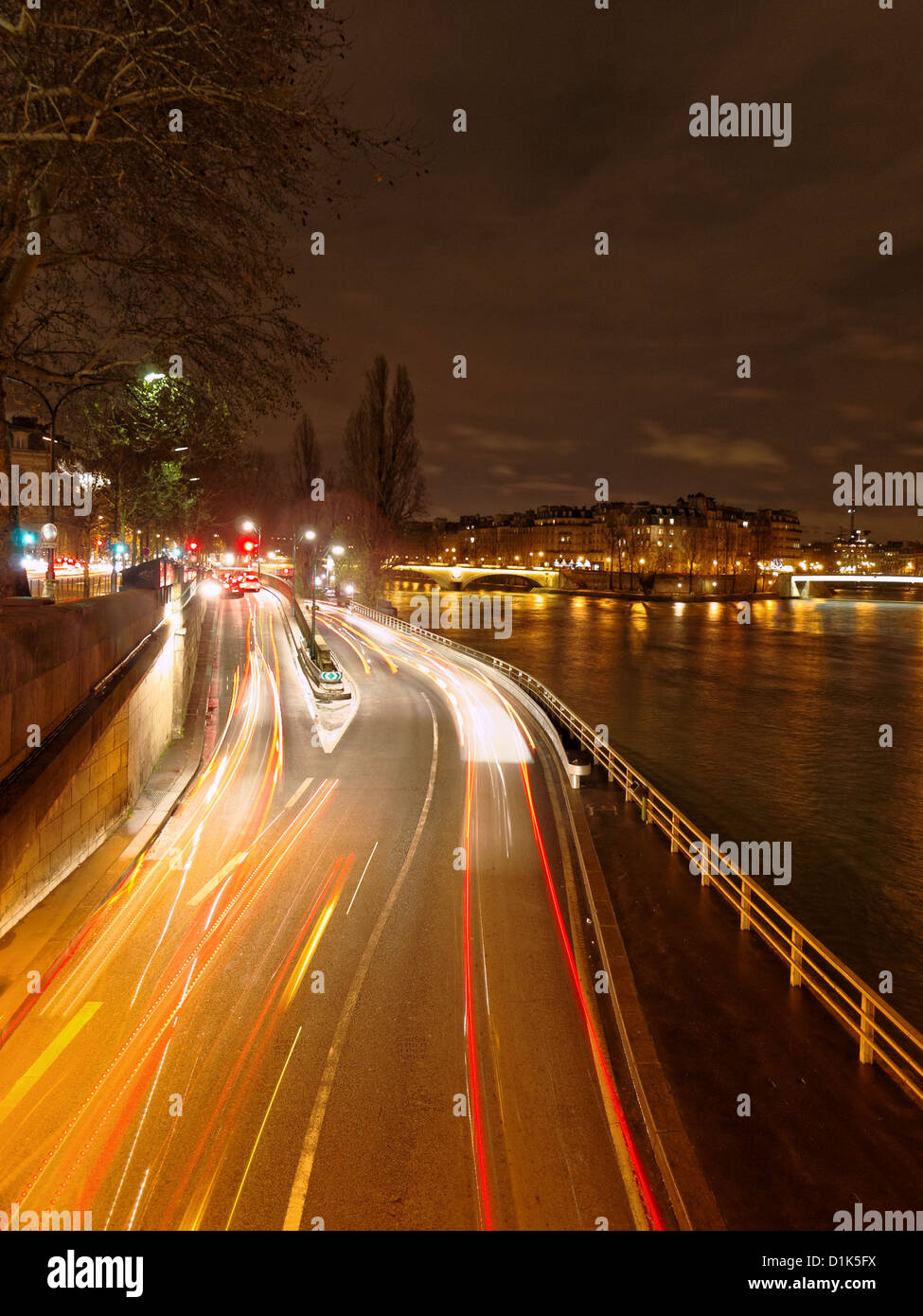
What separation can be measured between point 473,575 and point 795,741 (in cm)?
8720

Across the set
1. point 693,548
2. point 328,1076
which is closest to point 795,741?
point 328,1076

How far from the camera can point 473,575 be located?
374 ft

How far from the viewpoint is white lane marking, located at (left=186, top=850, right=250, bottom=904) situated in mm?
11077

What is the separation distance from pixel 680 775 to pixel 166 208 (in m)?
21.1

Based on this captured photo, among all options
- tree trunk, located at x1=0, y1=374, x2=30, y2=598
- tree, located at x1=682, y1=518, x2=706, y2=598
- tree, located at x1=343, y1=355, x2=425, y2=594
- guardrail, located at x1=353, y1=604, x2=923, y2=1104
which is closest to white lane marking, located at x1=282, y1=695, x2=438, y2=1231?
guardrail, located at x1=353, y1=604, x2=923, y2=1104

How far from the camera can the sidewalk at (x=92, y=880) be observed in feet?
28.7

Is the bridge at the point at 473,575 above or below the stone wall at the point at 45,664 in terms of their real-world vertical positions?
above

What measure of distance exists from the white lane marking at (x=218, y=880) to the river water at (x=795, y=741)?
10.6m

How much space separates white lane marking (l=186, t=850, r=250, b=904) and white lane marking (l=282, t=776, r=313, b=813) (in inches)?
104

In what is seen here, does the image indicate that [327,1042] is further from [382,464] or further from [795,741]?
[382,464]

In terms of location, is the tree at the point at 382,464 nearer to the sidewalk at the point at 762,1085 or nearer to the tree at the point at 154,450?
the tree at the point at 154,450

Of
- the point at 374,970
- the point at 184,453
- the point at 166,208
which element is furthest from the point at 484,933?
the point at 184,453

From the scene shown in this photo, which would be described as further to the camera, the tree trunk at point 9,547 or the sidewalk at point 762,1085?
the tree trunk at point 9,547

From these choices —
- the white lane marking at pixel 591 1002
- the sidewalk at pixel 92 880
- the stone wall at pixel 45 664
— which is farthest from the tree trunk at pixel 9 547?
the white lane marking at pixel 591 1002
